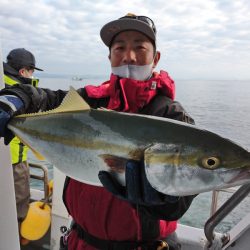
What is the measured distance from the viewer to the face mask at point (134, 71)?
2.69 metres

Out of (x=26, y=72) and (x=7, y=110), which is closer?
(x=7, y=110)

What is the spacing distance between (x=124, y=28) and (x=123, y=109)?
2.20 ft

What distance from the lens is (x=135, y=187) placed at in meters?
1.87

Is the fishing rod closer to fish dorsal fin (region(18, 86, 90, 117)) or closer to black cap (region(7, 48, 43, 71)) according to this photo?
fish dorsal fin (region(18, 86, 90, 117))

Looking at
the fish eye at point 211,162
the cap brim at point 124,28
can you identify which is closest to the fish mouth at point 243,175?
the fish eye at point 211,162

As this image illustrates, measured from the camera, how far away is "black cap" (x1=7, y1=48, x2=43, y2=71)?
19.5 ft

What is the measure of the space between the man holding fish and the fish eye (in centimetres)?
40

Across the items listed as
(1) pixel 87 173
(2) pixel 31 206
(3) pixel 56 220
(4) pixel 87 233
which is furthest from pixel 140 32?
(2) pixel 31 206

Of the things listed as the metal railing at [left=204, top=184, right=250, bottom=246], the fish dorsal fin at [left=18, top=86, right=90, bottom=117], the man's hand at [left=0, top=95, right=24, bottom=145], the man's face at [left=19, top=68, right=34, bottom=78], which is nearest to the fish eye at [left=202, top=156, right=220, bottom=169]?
the fish dorsal fin at [left=18, top=86, right=90, bottom=117]

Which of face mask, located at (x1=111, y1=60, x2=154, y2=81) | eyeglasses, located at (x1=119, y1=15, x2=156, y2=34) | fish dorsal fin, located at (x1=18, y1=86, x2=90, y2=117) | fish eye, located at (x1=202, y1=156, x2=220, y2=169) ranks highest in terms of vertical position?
eyeglasses, located at (x1=119, y1=15, x2=156, y2=34)

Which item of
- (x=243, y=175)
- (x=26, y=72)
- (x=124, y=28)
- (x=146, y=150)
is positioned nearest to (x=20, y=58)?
(x=26, y=72)

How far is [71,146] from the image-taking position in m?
1.93

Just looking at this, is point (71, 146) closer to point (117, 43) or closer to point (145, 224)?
point (145, 224)

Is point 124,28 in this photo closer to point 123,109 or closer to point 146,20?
point 146,20
